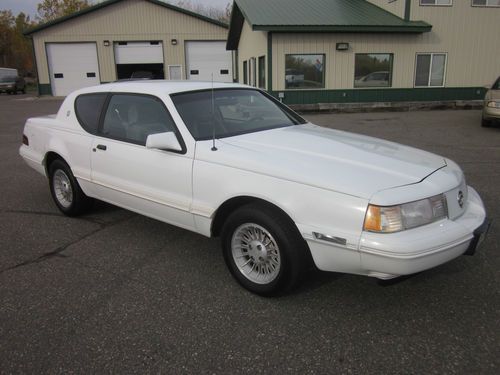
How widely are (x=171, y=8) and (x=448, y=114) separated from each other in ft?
64.8

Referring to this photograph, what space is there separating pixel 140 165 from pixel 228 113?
964 mm

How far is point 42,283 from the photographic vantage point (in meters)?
3.61

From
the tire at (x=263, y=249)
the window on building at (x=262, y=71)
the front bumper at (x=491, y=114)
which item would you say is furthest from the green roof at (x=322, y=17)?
the tire at (x=263, y=249)

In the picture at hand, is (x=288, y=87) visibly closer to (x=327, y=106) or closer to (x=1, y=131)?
(x=327, y=106)

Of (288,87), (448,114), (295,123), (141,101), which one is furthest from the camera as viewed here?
(288,87)

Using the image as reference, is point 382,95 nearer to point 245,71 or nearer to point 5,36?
point 245,71

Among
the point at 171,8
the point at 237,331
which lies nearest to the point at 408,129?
the point at 237,331

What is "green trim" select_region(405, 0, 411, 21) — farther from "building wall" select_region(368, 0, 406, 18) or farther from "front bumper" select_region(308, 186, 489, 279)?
"front bumper" select_region(308, 186, 489, 279)

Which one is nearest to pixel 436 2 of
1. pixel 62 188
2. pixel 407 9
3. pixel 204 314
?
pixel 407 9

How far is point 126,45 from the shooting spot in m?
29.6

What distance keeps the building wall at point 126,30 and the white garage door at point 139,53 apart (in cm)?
33

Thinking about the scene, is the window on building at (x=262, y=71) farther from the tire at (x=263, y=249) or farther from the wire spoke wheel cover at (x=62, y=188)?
the tire at (x=263, y=249)

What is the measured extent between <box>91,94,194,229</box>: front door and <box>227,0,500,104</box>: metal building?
13.8m

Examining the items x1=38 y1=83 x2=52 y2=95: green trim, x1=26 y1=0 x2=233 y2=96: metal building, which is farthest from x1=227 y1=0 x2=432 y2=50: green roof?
x1=38 y1=83 x2=52 y2=95: green trim
